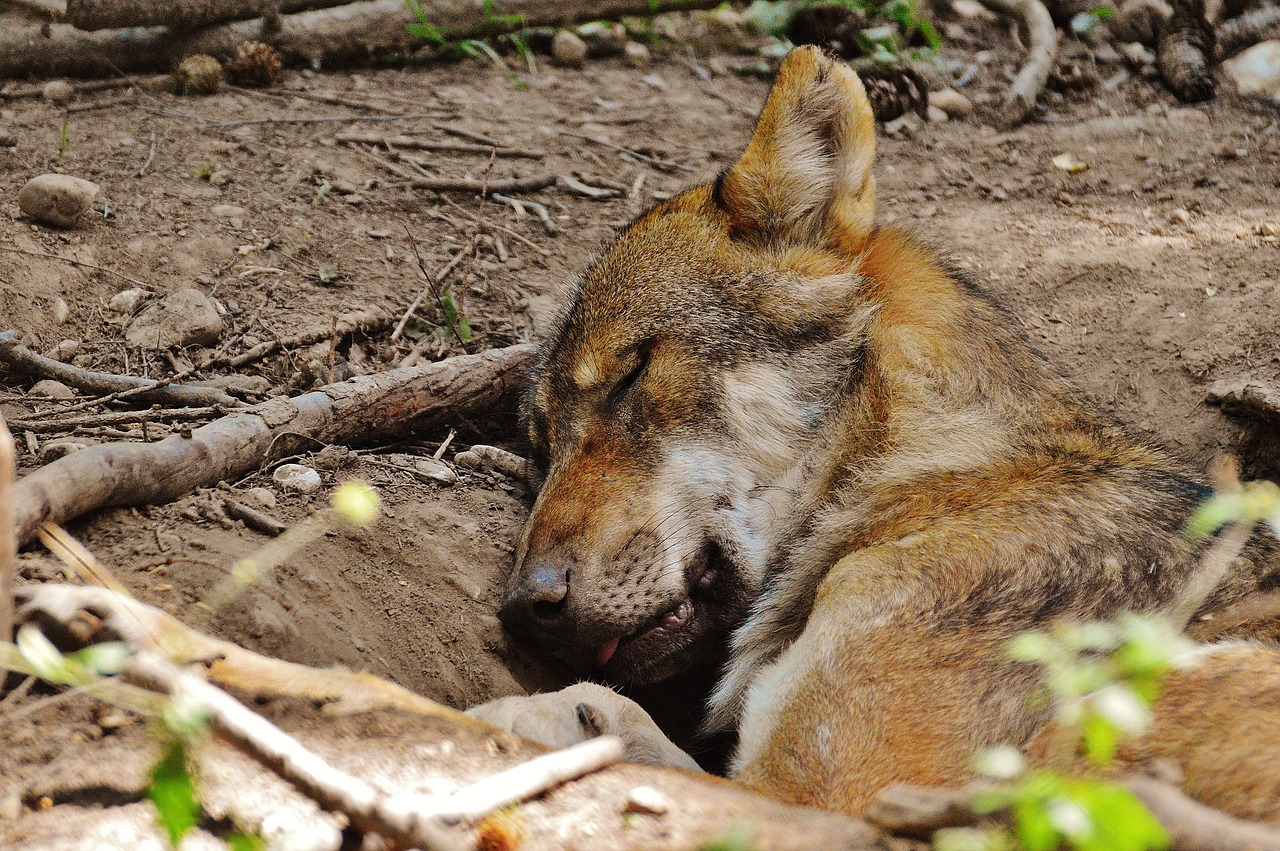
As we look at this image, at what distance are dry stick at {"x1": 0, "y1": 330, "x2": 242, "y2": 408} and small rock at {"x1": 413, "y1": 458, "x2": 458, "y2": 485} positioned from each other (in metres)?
0.74

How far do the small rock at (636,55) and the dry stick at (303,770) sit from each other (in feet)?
23.6

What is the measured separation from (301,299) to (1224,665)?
156 inches

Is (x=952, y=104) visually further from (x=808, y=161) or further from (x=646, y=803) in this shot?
(x=646, y=803)

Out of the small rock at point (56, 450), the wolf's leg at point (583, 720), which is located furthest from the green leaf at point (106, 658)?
the small rock at point (56, 450)

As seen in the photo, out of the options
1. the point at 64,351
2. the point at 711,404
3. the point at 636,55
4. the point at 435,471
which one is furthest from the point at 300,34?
the point at 711,404

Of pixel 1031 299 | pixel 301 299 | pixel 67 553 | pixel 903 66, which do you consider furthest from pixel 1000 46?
pixel 67 553

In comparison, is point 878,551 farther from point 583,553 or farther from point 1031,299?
point 1031,299

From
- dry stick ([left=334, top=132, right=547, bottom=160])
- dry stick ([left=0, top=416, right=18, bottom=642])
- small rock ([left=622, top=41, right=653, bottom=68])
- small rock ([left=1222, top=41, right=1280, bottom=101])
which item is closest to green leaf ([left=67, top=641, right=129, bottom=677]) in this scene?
dry stick ([left=0, top=416, right=18, bottom=642])

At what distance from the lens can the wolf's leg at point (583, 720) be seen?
3035 mm

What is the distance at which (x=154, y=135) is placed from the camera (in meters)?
5.60

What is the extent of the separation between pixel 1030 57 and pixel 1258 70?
176cm

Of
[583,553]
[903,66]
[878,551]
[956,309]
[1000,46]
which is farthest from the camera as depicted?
[1000,46]

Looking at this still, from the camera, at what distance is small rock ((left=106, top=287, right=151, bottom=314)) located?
436 centimetres

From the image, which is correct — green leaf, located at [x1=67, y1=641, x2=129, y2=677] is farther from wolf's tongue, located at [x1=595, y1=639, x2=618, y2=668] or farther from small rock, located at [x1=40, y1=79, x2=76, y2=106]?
small rock, located at [x1=40, y1=79, x2=76, y2=106]
